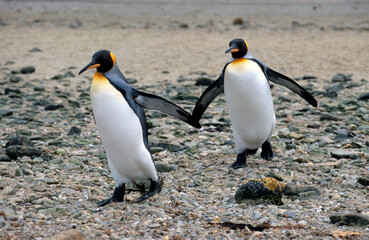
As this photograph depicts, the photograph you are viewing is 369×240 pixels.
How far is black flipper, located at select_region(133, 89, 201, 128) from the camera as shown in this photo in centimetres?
408

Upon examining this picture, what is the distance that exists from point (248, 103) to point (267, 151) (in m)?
0.55

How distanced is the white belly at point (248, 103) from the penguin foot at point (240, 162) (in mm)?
65

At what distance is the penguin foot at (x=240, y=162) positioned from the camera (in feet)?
16.3

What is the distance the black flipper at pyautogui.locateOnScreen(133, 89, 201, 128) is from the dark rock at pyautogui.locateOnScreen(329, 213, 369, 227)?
1.30 m

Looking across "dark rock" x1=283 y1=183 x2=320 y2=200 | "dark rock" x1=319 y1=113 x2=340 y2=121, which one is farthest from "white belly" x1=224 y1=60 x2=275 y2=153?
"dark rock" x1=319 y1=113 x2=340 y2=121

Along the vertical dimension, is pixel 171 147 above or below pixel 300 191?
below

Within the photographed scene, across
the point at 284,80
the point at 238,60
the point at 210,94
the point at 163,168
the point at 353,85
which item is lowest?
the point at 353,85

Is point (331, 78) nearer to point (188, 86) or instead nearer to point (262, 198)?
point (188, 86)

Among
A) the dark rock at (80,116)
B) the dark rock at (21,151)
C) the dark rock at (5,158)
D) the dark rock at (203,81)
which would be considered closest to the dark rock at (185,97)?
the dark rock at (203,81)

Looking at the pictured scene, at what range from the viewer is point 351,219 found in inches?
140

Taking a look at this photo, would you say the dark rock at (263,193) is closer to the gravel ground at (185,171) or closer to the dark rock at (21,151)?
the gravel ground at (185,171)

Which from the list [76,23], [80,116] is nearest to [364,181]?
[80,116]

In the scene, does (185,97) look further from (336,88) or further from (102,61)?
(102,61)

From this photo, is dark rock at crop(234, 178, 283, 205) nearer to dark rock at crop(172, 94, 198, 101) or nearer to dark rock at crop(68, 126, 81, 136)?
dark rock at crop(68, 126, 81, 136)
